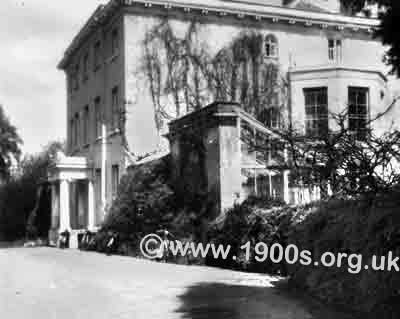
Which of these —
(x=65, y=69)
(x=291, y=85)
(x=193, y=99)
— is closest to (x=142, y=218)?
(x=193, y=99)

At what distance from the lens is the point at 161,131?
22812mm

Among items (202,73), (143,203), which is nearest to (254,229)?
(143,203)

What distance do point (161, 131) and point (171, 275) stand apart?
11.0m

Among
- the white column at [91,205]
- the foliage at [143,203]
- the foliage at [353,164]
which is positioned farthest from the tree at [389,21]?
the white column at [91,205]

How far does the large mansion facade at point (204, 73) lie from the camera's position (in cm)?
2259

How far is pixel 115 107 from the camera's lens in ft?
78.6

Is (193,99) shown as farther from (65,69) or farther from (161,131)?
(65,69)

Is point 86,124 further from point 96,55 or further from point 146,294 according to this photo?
point 146,294

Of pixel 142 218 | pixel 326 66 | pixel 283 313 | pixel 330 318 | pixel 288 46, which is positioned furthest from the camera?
pixel 288 46

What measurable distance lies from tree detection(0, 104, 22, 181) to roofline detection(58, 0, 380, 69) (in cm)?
2249

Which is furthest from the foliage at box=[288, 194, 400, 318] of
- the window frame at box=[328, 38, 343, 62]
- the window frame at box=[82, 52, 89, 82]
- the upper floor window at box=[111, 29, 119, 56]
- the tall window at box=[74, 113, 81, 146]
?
the tall window at box=[74, 113, 81, 146]

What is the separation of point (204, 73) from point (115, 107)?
12.5 ft

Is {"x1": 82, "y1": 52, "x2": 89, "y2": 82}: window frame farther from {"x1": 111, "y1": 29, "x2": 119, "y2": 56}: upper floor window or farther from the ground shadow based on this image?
the ground shadow

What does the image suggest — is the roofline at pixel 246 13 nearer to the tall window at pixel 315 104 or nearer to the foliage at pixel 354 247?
the tall window at pixel 315 104
